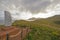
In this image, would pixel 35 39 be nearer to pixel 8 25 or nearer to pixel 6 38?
pixel 8 25

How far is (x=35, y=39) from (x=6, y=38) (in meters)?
9.72

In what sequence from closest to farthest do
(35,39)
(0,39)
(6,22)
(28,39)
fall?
1. (0,39)
2. (6,22)
3. (28,39)
4. (35,39)

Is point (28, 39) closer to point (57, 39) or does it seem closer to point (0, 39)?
point (57, 39)

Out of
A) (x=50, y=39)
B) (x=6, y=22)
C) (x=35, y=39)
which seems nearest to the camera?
(x=6, y=22)

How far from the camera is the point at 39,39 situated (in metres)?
19.7

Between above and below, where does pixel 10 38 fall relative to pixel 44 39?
above

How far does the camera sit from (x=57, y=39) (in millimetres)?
22328

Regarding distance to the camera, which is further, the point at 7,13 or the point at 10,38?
the point at 7,13

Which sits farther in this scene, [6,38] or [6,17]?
[6,17]

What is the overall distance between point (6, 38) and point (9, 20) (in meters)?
4.82

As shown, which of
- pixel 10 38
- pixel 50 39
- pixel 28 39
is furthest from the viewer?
pixel 50 39

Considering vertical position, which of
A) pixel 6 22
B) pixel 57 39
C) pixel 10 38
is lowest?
pixel 57 39

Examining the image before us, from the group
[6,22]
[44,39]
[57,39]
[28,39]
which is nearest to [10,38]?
[6,22]

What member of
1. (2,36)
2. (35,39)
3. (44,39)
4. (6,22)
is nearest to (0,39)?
(2,36)
